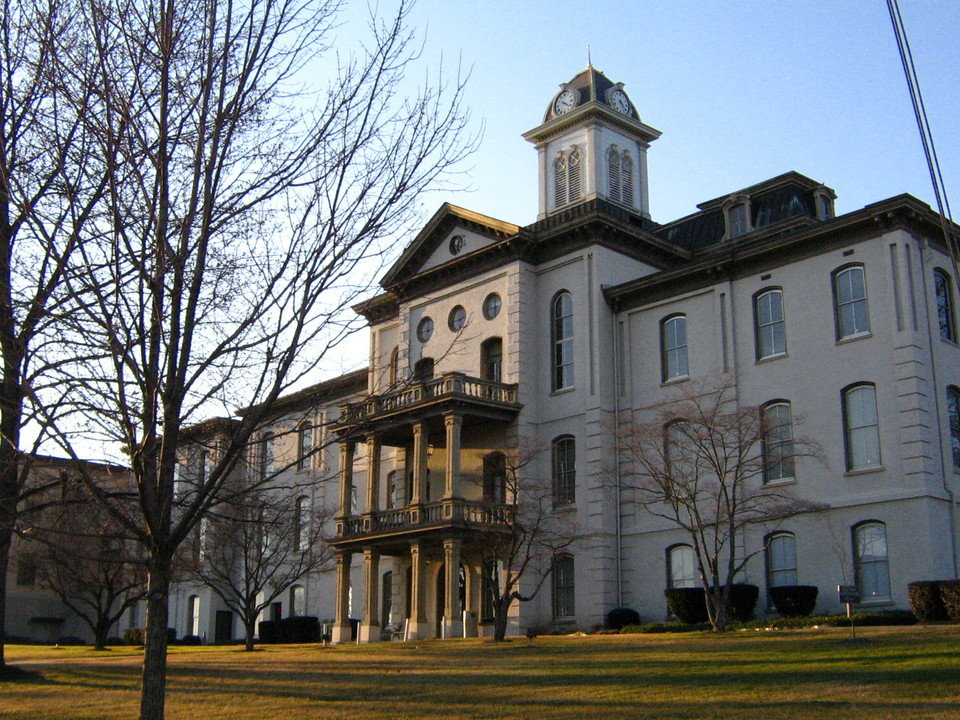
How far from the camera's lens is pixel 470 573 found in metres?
38.6

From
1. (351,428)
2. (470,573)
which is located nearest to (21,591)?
(470,573)

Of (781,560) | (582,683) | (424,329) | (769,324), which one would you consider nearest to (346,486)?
(424,329)

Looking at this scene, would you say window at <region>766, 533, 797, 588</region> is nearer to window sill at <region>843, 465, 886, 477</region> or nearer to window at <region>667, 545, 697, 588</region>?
window sill at <region>843, 465, 886, 477</region>

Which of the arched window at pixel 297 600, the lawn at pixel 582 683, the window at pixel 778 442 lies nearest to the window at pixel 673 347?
the window at pixel 778 442

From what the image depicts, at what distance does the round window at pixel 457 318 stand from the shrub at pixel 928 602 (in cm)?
1951

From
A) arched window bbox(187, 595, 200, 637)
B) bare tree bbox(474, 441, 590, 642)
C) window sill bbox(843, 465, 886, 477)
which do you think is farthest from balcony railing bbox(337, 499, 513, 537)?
arched window bbox(187, 595, 200, 637)

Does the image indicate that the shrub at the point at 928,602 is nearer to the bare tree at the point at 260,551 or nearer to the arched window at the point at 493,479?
the arched window at the point at 493,479

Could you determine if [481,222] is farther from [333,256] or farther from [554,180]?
[333,256]

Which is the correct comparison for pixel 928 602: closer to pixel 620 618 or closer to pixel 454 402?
pixel 620 618

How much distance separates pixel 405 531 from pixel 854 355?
1491cm

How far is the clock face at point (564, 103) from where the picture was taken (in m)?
44.9

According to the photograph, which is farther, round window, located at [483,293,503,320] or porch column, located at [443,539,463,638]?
round window, located at [483,293,503,320]

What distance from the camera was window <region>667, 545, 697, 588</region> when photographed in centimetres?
3409

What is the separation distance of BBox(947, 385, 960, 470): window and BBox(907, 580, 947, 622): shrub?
528cm
